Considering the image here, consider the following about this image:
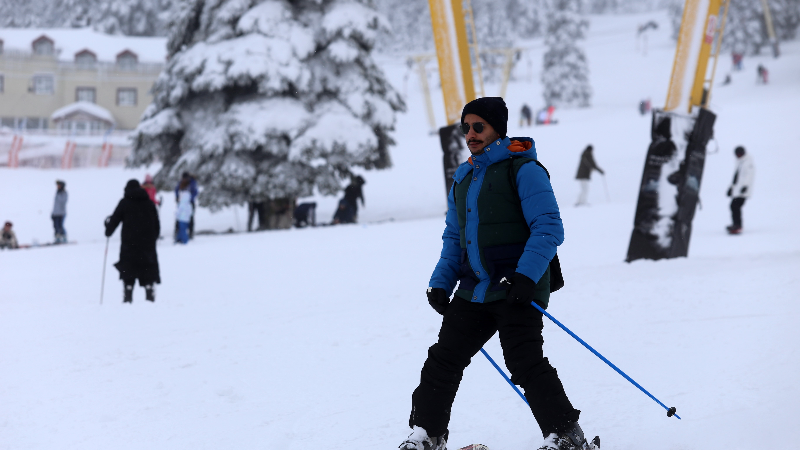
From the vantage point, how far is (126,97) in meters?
49.5

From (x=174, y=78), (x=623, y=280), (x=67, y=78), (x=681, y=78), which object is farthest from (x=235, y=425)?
(x=67, y=78)

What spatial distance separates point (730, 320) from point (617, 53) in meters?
71.5

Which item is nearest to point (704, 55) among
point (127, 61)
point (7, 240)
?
point (7, 240)

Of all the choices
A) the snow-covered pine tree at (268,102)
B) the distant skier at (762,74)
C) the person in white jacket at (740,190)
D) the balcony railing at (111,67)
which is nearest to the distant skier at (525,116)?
the distant skier at (762,74)

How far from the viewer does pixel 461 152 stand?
10125mm

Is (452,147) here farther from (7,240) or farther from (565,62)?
(565,62)

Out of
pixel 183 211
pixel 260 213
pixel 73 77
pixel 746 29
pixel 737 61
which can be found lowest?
pixel 183 211

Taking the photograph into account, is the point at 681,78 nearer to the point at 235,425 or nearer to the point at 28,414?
the point at 235,425

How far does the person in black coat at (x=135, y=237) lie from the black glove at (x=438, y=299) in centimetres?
602

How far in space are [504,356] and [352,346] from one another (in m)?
3.09

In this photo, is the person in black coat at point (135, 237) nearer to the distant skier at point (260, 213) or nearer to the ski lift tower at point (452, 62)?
the ski lift tower at point (452, 62)

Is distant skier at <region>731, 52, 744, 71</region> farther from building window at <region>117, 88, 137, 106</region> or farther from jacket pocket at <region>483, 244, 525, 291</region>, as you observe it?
jacket pocket at <region>483, 244, 525, 291</region>

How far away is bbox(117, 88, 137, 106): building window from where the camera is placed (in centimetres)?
4931

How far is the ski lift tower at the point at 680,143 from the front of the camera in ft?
30.1
